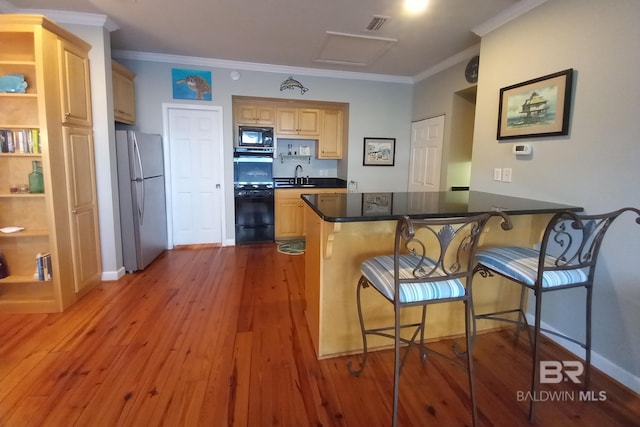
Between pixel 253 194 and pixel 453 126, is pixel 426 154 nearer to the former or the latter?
pixel 453 126

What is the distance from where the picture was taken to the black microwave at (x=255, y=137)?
4660 mm

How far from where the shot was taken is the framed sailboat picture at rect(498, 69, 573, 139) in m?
2.16

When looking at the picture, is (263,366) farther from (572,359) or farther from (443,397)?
(572,359)

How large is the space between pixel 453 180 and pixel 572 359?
244cm

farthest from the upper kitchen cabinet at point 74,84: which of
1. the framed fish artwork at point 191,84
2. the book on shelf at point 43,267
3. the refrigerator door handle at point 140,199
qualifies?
the framed fish artwork at point 191,84

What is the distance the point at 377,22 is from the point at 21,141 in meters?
3.19

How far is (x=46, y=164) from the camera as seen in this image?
7.99 ft

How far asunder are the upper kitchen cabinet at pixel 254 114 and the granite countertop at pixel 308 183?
93 cm

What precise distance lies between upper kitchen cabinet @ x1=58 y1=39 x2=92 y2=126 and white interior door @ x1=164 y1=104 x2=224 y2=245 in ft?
4.22

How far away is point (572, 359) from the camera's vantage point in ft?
6.77

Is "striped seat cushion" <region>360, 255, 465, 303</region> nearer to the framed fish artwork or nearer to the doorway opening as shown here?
the doorway opening

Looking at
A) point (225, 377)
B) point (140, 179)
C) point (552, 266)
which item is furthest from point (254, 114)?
point (552, 266)

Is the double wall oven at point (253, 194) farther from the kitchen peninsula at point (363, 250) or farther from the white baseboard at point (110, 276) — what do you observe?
the kitchen peninsula at point (363, 250)

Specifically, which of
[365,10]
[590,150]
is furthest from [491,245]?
→ [365,10]
